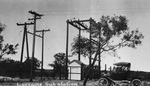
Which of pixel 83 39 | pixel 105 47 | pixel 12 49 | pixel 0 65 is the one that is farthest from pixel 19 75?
pixel 105 47

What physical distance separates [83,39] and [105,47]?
9.27ft

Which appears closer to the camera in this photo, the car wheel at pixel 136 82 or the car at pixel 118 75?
the car wheel at pixel 136 82

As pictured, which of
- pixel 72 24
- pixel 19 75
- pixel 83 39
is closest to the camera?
pixel 83 39

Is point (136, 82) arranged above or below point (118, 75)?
below

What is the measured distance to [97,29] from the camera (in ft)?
69.6

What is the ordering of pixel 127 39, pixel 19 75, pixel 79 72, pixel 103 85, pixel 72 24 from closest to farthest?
pixel 103 85 → pixel 127 39 → pixel 79 72 → pixel 72 24 → pixel 19 75

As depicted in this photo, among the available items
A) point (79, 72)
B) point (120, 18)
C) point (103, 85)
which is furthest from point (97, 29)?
point (79, 72)

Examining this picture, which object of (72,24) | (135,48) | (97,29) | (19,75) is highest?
(72,24)

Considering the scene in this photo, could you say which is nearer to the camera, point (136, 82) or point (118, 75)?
point (136, 82)

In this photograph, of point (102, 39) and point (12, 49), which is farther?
point (12, 49)

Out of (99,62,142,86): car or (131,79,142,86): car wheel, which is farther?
(99,62,142,86): car

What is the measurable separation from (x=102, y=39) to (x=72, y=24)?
37.5 ft

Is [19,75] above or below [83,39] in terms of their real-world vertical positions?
below

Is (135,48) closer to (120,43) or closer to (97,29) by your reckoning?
(120,43)
